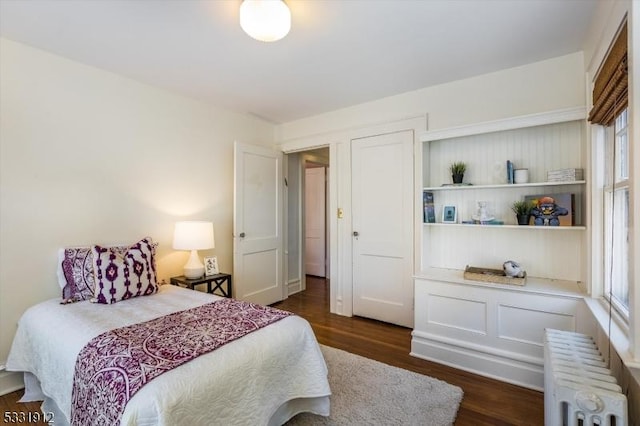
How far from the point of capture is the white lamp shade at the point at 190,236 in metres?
2.79

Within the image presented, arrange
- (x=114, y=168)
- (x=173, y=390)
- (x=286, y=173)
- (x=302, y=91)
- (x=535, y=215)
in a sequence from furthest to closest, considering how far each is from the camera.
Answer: (x=286, y=173) → (x=302, y=91) → (x=114, y=168) → (x=535, y=215) → (x=173, y=390)

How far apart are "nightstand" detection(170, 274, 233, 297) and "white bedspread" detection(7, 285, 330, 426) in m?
0.70

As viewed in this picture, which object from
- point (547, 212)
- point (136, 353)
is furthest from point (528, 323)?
point (136, 353)

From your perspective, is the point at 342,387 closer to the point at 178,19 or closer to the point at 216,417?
the point at 216,417

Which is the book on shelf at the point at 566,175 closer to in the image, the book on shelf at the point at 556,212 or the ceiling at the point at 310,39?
the book on shelf at the point at 556,212

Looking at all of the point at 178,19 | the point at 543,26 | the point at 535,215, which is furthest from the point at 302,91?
the point at 535,215

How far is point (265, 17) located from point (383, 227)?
7.46ft

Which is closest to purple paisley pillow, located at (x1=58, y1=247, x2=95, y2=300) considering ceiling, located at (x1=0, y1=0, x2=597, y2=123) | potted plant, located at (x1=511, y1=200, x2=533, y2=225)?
ceiling, located at (x1=0, y1=0, x2=597, y2=123)

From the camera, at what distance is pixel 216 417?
49.1 inches

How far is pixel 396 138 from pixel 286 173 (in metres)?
1.70

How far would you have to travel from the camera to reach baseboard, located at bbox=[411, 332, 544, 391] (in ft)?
6.89

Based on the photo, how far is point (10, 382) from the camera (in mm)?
2078

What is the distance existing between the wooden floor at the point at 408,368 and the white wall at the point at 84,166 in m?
1.07

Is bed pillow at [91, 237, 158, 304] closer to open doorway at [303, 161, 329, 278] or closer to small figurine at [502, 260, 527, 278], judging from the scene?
small figurine at [502, 260, 527, 278]
